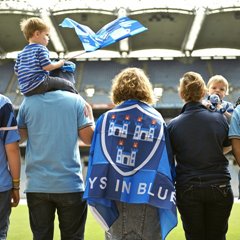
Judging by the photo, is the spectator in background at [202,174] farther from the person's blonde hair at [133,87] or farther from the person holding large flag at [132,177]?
the person's blonde hair at [133,87]

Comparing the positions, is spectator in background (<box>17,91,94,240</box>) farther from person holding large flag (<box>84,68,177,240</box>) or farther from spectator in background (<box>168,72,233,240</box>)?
spectator in background (<box>168,72,233,240</box>)

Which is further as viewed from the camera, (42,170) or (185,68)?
(185,68)

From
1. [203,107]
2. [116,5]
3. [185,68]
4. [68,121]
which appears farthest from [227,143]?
[185,68]

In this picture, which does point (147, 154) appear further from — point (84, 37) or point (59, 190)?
point (84, 37)

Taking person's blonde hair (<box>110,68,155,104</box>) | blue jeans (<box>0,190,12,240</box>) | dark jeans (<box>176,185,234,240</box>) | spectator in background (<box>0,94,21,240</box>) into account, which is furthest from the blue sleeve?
dark jeans (<box>176,185,234,240</box>)

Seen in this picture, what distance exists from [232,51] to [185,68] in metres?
3.49

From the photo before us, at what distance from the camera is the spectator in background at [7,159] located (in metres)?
3.16

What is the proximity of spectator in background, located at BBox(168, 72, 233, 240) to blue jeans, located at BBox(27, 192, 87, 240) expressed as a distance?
2.49ft

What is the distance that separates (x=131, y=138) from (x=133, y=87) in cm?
36

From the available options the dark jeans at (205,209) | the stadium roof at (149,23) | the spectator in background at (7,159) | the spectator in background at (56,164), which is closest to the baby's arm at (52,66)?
the spectator in background at (56,164)

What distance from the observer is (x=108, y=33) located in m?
3.64

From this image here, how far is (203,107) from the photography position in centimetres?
339

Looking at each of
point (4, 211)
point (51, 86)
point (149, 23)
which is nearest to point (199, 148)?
point (51, 86)

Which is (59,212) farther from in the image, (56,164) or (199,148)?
(199,148)
